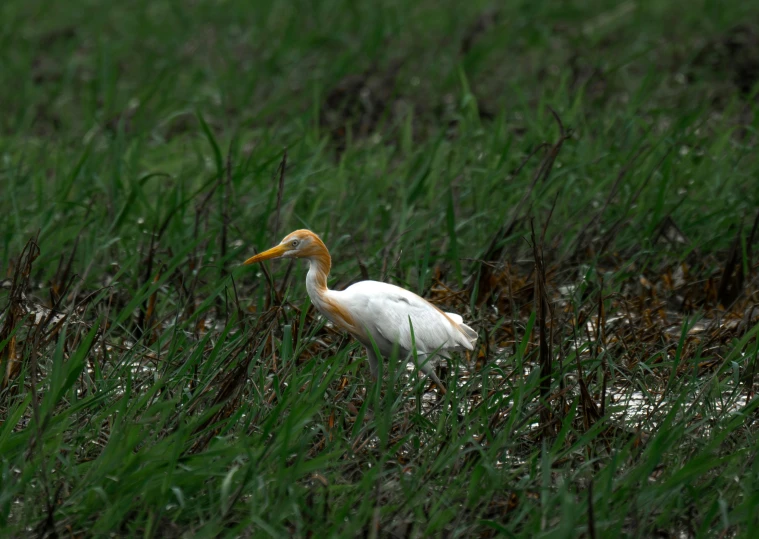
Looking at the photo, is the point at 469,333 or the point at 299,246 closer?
the point at 299,246

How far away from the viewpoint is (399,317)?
3352 millimetres

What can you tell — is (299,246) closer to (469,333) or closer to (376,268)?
(469,333)

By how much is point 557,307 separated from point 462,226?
71 centimetres

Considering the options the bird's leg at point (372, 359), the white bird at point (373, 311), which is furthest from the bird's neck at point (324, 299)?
the bird's leg at point (372, 359)

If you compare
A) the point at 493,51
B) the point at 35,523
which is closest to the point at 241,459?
the point at 35,523

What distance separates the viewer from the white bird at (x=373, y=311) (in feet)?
10.8

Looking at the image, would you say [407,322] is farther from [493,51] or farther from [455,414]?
[493,51]

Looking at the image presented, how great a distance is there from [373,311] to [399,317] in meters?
0.09

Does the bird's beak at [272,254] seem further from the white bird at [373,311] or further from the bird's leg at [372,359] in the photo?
the bird's leg at [372,359]

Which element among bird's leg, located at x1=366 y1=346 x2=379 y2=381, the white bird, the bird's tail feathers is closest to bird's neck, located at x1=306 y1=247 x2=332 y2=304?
the white bird

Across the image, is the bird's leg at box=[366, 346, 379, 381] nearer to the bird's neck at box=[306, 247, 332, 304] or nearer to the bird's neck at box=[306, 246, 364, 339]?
the bird's neck at box=[306, 246, 364, 339]

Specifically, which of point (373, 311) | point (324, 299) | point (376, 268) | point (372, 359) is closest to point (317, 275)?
point (324, 299)

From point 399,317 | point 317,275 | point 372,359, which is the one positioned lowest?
point 372,359

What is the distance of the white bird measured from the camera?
3281 mm
